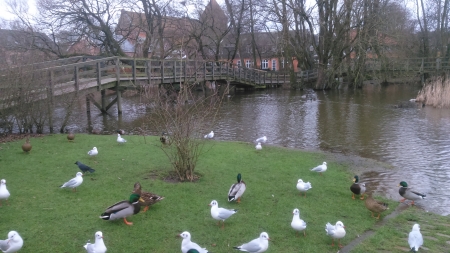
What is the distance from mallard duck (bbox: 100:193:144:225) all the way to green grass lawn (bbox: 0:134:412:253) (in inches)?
6.8

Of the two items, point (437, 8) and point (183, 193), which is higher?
point (437, 8)

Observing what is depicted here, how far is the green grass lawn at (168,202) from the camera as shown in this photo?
5.70 meters

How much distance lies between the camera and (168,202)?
7.09m

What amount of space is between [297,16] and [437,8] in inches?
589

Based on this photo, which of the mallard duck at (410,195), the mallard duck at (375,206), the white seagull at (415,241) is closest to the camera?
the white seagull at (415,241)

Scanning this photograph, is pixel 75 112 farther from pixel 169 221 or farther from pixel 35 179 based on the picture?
pixel 169 221

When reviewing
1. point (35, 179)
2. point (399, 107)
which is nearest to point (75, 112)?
point (35, 179)

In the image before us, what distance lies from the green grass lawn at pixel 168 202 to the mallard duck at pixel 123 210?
0.17 m

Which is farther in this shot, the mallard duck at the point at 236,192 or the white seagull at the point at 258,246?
the mallard duck at the point at 236,192

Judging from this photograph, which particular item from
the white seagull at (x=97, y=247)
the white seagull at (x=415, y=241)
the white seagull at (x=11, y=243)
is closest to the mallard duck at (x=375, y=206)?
the white seagull at (x=415, y=241)

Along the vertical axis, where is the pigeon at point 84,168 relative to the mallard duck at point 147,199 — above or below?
above

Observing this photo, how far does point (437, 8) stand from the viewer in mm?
38969

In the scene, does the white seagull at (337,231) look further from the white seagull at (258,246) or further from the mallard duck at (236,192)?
the mallard duck at (236,192)

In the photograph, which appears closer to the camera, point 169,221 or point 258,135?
point 169,221
